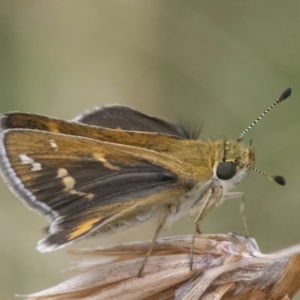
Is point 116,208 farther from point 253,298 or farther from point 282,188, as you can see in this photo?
point 282,188

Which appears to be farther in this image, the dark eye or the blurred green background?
the blurred green background

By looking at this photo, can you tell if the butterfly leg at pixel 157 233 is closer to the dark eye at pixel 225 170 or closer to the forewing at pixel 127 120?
the dark eye at pixel 225 170

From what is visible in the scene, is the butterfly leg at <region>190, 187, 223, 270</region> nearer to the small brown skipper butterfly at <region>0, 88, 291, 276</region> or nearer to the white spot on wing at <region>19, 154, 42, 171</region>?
the small brown skipper butterfly at <region>0, 88, 291, 276</region>

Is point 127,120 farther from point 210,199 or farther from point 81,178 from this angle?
point 210,199

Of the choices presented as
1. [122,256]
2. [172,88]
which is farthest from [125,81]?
[122,256]

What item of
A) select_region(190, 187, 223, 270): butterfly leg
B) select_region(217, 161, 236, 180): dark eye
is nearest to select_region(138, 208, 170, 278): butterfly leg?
select_region(190, 187, 223, 270): butterfly leg

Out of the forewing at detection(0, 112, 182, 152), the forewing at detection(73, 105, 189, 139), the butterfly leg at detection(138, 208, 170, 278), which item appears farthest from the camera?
the forewing at detection(73, 105, 189, 139)

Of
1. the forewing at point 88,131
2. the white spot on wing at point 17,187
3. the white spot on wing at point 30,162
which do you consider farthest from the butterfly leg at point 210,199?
the white spot on wing at point 30,162
